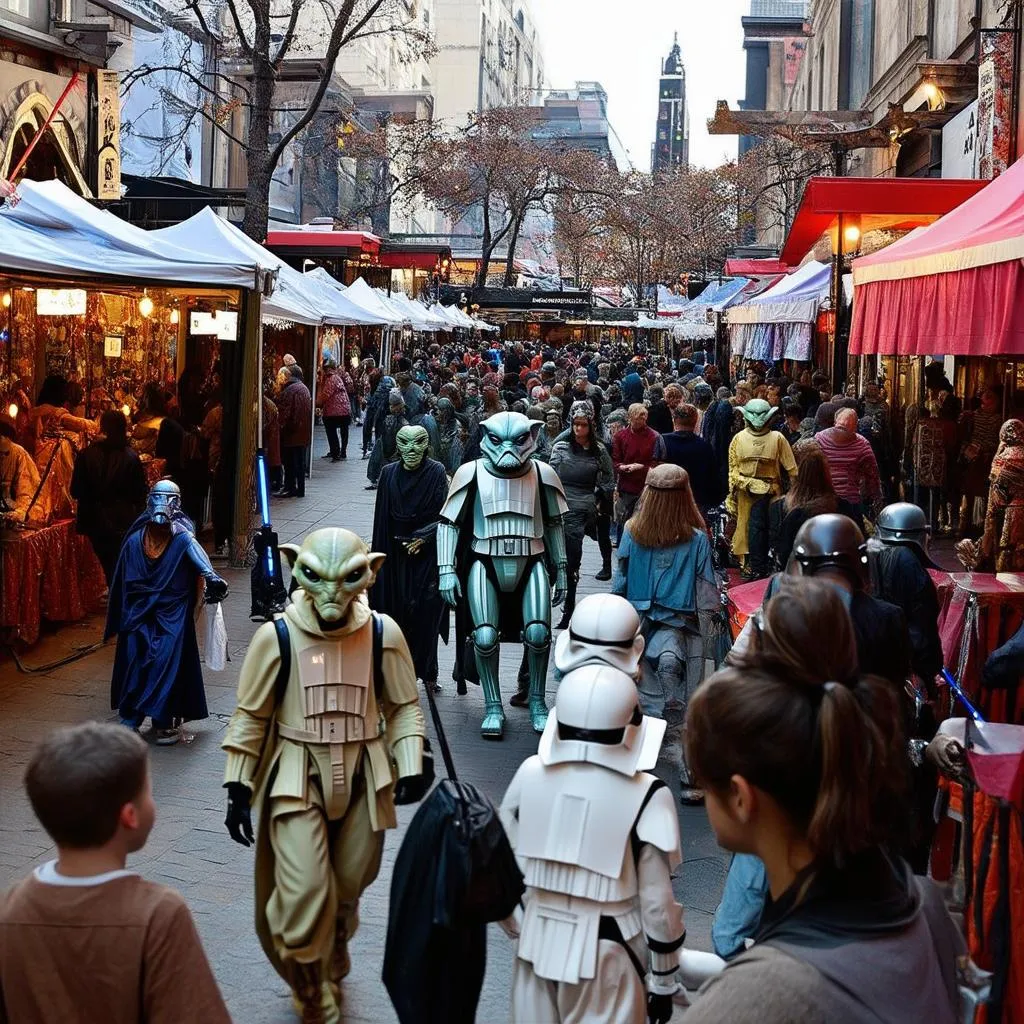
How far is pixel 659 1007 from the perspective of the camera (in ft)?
12.5

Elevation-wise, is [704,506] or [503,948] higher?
[704,506]

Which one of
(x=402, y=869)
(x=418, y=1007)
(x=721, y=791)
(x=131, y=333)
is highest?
(x=131, y=333)

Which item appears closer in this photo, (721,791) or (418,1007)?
(721,791)

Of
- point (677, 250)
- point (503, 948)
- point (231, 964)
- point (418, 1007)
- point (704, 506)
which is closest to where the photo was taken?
point (418, 1007)

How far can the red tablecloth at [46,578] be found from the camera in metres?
10.4

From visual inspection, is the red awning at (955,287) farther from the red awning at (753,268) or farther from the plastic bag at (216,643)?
the red awning at (753,268)

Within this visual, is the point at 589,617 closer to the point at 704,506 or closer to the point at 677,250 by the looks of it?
the point at 704,506

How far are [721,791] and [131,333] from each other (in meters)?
16.8

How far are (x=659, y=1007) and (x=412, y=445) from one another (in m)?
5.96

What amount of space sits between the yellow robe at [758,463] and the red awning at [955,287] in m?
1.45

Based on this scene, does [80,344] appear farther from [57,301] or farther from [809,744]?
[809,744]

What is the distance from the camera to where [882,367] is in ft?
78.6

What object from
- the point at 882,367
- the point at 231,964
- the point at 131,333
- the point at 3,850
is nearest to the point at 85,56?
the point at 131,333

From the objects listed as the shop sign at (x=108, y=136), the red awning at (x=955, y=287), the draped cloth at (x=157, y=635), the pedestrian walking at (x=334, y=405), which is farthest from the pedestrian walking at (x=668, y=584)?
the pedestrian walking at (x=334, y=405)
